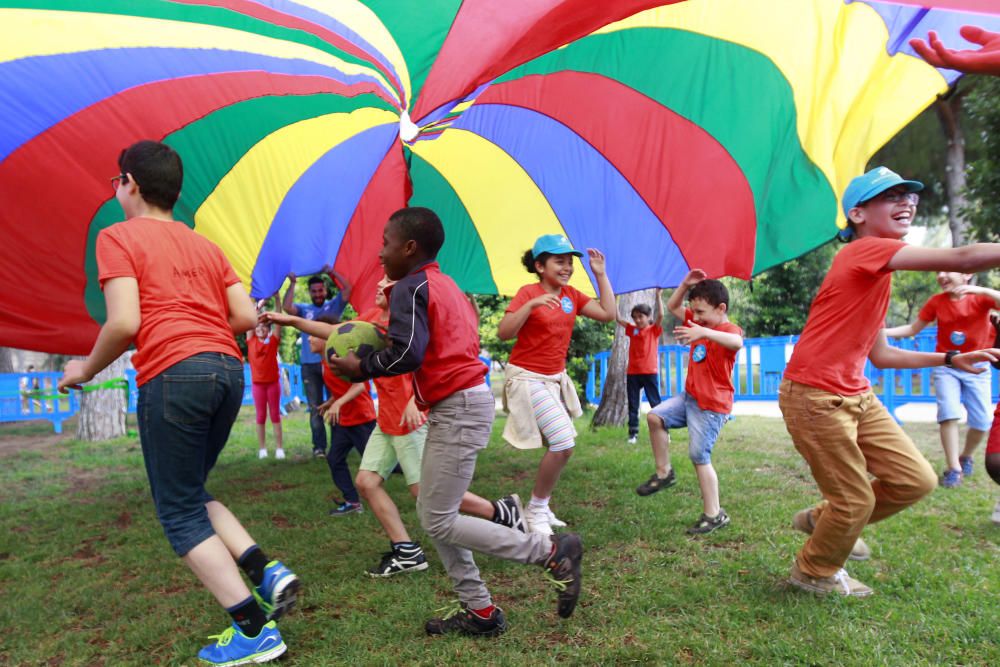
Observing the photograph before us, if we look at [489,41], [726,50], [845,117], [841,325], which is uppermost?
[726,50]

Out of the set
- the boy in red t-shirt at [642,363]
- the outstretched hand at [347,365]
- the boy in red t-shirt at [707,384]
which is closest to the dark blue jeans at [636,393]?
the boy in red t-shirt at [642,363]

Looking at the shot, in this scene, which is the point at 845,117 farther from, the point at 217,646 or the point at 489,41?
the point at 217,646

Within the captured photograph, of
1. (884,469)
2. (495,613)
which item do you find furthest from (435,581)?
(884,469)

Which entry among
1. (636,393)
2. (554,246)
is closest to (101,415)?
(636,393)

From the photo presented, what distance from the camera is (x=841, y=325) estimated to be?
3023 millimetres

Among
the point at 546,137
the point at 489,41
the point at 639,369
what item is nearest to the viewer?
the point at 489,41

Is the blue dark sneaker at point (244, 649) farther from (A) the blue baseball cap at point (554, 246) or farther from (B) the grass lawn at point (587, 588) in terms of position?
(A) the blue baseball cap at point (554, 246)

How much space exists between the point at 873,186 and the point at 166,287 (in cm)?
310

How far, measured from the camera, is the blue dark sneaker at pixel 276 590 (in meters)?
2.68

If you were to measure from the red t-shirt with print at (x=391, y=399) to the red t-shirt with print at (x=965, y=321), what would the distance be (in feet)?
14.7

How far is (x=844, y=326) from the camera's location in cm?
302

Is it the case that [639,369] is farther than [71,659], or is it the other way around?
[639,369]

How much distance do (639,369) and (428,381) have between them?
584 cm

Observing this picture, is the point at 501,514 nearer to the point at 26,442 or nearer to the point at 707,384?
the point at 707,384
